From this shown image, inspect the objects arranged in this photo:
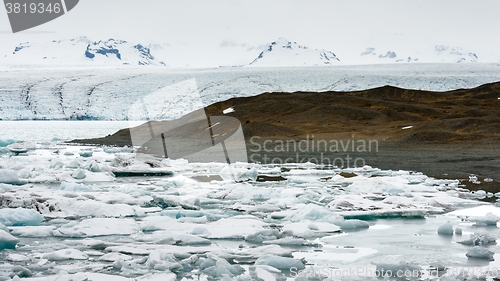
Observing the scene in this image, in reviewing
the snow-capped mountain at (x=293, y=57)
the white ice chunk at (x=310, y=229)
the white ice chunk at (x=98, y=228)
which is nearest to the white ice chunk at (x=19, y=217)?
the white ice chunk at (x=98, y=228)

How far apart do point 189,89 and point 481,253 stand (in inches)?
2484

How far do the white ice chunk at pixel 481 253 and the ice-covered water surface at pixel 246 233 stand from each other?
0.01 meters

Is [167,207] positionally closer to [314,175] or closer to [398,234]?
[398,234]

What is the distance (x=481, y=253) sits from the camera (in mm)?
Result: 6207

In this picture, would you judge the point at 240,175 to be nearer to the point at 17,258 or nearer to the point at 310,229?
the point at 310,229

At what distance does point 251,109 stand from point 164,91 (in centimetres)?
2138

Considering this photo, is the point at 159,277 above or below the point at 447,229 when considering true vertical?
above

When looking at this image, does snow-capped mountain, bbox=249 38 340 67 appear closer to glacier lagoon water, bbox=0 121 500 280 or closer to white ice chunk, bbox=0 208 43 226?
glacier lagoon water, bbox=0 121 500 280

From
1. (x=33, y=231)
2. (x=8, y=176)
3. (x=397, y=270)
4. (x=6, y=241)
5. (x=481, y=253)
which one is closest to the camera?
(x=397, y=270)

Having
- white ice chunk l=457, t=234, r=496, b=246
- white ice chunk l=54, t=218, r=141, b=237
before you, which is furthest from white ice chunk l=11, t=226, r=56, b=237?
white ice chunk l=457, t=234, r=496, b=246

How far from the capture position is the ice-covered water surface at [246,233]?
582 centimetres

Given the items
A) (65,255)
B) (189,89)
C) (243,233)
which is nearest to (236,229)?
(243,233)

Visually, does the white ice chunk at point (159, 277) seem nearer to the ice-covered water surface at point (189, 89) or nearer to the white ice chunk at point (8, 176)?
the white ice chunk at point (8, 176)

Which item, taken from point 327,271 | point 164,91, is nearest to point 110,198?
point 327,271
